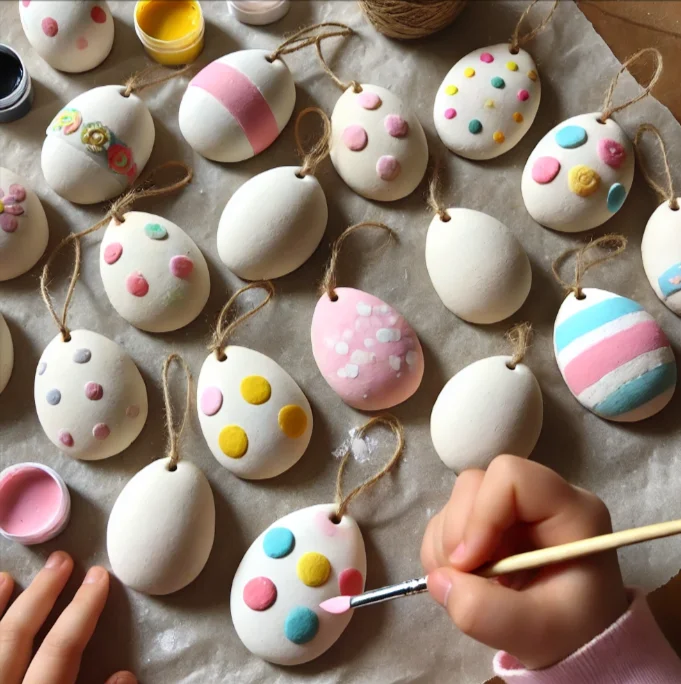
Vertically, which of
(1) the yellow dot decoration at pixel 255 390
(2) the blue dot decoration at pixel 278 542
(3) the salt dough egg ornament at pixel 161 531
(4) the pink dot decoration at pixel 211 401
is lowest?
(3) the salt dough egg ornament at pixel 161 531

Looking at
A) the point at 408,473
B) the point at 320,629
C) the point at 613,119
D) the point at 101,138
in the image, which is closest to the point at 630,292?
the point at 613,119

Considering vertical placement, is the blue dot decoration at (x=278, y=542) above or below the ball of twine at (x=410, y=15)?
below

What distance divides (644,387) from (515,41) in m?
0.52

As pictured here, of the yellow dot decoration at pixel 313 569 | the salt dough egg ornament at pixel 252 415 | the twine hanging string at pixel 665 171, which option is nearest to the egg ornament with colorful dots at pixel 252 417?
the salt dough egg ornament at pixel 252 415

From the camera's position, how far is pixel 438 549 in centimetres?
71

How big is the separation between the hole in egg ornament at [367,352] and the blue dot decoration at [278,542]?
18 cm

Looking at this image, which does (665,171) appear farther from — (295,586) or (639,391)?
(295,586)

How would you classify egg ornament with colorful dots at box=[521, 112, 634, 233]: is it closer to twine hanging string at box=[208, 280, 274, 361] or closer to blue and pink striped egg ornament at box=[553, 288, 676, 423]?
blue and pink striped egg ornament at box=[553, 288, 676, 423]

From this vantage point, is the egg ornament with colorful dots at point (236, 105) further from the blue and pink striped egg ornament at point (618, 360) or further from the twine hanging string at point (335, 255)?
the blue and pink striped egg ornament at point (618, 360)

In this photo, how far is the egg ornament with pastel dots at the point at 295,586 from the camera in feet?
2.61

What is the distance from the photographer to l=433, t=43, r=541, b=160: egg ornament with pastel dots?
956 mm

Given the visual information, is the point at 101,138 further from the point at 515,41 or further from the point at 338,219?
the point at 515,41

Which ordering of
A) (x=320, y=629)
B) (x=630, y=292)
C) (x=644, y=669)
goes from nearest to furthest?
(x=644, y=669) → (x=320, y=629) → (x=630, y=292)

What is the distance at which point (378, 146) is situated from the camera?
94 centimetres
